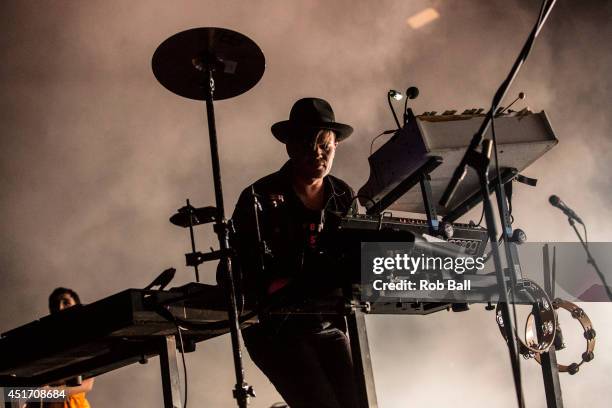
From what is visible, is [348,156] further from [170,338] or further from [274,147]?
[170,338]

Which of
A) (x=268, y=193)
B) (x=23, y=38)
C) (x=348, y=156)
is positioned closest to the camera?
(x=268, y=193)

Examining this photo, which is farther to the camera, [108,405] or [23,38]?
[23,38]

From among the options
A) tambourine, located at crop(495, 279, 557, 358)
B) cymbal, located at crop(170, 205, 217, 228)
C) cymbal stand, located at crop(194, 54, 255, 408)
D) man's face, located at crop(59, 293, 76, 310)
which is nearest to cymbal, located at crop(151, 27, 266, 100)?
cymbal stand, located at crop(194, 54, 255, 408)

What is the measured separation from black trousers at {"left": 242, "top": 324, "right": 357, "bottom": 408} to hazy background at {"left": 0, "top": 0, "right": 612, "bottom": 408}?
291 cm

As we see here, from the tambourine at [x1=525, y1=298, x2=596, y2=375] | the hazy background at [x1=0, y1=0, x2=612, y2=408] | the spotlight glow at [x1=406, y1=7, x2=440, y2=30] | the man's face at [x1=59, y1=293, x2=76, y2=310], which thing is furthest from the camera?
the spotlight glow at [x1=406, y1=7, x2=440, y2=30]

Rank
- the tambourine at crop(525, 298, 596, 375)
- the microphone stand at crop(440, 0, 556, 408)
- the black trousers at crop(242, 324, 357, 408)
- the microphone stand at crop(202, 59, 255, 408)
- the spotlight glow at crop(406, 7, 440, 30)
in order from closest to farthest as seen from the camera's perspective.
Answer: the microphone stand at crop(440, 0, 556, 408), the microphone stand at crop(202, 59, 255, 408), the black trousers at crop(242, 324, 357, 408), the tambourine at crop(525, 298, 596, 375), the spotlight glow at crop(406, 7, 440, 30)

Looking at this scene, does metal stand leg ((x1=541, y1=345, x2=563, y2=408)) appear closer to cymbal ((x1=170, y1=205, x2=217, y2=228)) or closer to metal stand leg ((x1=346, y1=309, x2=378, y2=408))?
metal stand leg ((x1=346, y1=309, x2=378, y2=408))

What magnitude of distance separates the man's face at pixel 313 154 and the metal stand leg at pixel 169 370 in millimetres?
1029

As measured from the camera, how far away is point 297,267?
2.18 meters

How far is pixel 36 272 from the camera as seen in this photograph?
5402 millimetres

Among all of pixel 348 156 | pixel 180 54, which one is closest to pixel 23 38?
Result: pixel 348 156

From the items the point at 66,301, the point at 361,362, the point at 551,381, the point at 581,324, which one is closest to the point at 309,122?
the point at 361,362

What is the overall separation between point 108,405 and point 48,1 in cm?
377

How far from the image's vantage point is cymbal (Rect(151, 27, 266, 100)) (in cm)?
254
